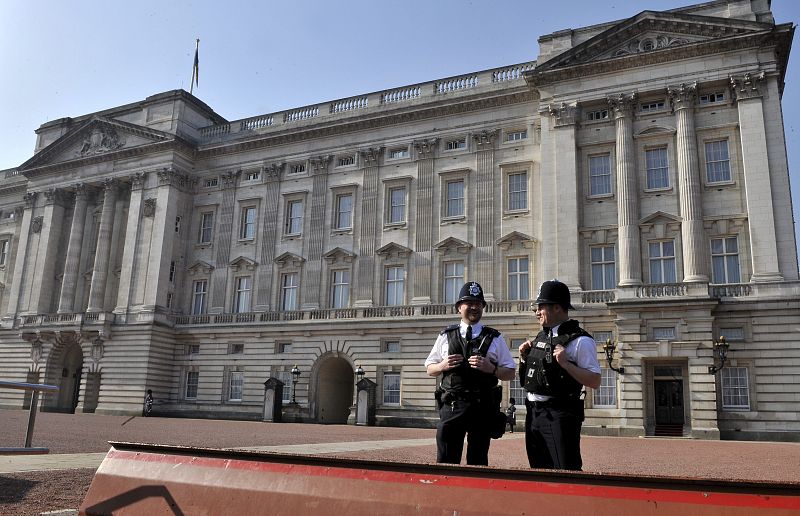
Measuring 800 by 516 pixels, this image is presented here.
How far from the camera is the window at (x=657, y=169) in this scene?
1284 inches

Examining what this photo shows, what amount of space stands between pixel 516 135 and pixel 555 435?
33548mm

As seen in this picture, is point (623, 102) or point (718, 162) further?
point (623, 102)

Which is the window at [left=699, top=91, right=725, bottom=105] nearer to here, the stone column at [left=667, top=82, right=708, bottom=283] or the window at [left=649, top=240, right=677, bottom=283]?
the stone column at [left=667, top=82, right=708, bottom=283]

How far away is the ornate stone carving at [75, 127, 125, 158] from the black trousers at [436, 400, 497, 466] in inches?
1846

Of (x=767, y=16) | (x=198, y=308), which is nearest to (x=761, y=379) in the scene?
(x=767, y=16)

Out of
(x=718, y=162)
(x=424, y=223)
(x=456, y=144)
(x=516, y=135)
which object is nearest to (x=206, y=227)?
(x=424, y=223)

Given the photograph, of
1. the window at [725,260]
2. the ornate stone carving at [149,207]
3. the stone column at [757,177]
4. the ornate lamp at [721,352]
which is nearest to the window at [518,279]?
the window at [725,260]

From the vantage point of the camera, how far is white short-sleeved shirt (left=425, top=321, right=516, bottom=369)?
566cm

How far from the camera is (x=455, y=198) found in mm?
38094

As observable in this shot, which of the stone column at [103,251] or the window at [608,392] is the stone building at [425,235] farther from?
the stone column at [103,251]

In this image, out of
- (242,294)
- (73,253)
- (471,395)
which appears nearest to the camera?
(471,395)

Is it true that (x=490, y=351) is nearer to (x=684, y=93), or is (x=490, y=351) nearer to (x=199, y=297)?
(x=684, y=93)

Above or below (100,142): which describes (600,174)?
below

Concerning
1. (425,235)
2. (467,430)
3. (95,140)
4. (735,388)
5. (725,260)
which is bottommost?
(467,430)
